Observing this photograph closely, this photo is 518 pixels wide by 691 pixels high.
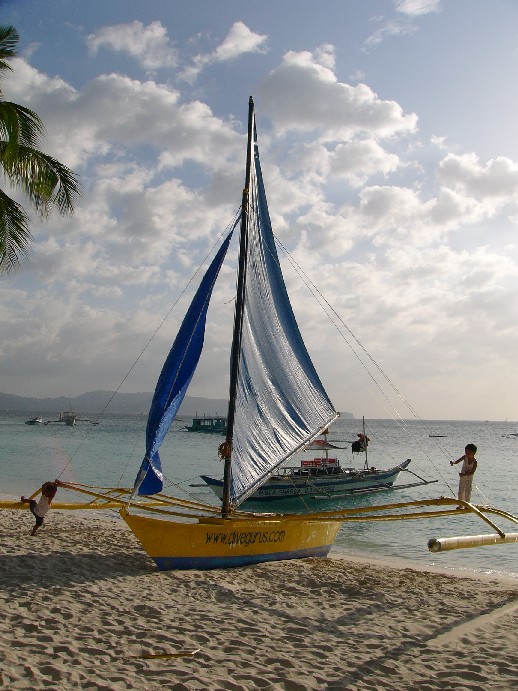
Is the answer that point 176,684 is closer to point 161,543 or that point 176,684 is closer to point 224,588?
point 224,588

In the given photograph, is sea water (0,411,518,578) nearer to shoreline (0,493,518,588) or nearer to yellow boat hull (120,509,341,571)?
shoreline (0,493,518,588)

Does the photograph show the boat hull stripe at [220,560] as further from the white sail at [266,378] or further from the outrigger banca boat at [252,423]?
the white sail at [266,378]

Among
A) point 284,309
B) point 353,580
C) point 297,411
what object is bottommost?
point 353,580

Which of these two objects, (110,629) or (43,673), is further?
(110,629)

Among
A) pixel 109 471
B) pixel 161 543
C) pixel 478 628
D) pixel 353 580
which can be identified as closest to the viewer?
pixel 478 628

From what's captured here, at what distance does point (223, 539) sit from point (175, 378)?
3545 millimetres

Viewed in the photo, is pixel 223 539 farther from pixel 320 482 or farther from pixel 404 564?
pixel 320 482

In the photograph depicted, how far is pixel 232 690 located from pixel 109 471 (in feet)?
137

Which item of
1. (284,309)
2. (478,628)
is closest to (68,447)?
(284,309)

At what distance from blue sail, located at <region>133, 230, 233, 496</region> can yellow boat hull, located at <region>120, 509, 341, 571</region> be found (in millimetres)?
783

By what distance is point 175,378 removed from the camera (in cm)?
1096

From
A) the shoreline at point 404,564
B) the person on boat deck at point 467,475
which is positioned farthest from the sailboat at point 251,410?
the shoreline at point 404,564

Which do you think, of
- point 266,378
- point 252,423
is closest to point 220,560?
point 252,423

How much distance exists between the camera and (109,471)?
150 ft
